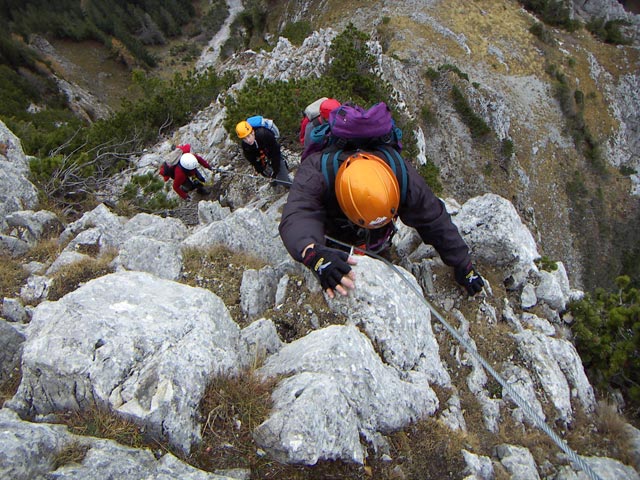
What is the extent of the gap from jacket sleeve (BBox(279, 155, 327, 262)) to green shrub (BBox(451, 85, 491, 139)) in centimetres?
3462

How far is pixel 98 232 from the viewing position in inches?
268

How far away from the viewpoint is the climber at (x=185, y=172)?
962 cm

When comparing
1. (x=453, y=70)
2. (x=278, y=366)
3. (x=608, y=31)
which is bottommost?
(x=453, y=70)

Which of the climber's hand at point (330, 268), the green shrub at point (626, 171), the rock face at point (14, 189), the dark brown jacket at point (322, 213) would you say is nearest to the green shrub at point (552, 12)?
the green shrub at point (626, 171)

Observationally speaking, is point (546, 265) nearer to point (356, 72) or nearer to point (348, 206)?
point (348, 206)

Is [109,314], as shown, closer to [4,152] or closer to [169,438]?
[169,438]

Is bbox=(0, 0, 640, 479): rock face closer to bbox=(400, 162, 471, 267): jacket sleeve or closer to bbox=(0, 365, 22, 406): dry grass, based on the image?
bbox=(0, 365, 22, 406): dry grass

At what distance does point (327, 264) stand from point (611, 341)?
5085 millimetres

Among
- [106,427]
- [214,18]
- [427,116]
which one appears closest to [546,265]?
[106,427]

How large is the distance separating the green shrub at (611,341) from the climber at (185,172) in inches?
342

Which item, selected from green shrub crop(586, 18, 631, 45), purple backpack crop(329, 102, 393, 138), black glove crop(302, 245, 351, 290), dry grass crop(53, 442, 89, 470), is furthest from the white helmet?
green shrub crop(586, 18, 631, 45)

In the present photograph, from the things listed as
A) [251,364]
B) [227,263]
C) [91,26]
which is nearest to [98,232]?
[227,263]

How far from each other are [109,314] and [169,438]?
54.4 inches

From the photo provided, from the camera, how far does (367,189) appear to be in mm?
4188
